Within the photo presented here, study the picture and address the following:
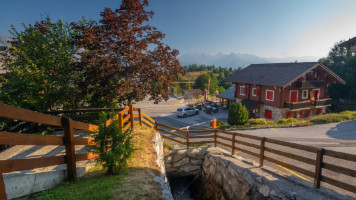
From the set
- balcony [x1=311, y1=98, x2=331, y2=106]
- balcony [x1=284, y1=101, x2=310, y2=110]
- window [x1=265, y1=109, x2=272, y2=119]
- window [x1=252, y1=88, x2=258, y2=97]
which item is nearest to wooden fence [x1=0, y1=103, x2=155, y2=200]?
balcony [x1=284, y1=101, x2=310, y2=110]

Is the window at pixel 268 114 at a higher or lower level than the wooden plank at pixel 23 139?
lower

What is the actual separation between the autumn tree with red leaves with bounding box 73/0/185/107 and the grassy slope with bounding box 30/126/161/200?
13.8 ft

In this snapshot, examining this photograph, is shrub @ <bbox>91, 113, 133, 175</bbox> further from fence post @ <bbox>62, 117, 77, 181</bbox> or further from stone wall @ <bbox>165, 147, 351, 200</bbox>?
stone wall @ <bbox>165, 147, 351, 200</bbox>

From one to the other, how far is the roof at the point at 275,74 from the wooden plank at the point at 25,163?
2478cm

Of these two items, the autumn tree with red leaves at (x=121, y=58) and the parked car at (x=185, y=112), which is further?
the parked car at (x=185, y=112)

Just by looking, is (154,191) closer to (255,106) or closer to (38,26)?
(38,26)

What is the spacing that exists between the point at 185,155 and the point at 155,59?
536cm

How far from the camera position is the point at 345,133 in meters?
13.7

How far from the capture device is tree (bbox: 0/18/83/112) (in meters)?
8.78

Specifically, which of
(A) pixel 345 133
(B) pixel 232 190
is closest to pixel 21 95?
(B) pixel 232 190

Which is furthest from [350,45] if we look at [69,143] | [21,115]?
[21,115]

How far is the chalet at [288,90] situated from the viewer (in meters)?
23.9

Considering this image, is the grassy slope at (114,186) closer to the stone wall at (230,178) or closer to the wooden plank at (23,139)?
the wooden plank at (23,139)

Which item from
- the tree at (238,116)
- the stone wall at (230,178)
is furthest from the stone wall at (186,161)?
the tree at (238,116)
